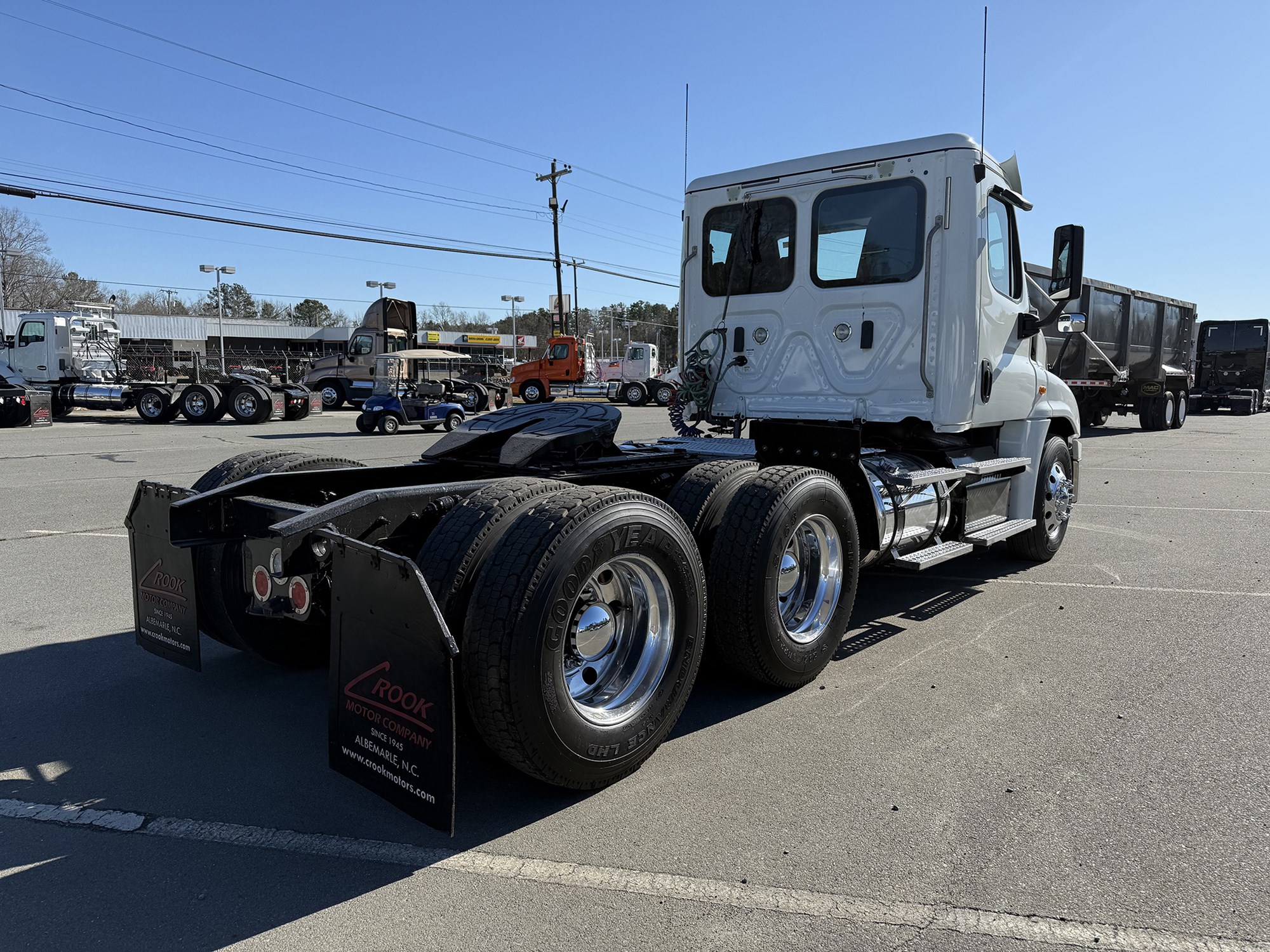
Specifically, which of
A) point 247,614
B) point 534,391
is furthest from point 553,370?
point 247,614

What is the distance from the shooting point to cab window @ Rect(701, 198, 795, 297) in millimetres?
5934

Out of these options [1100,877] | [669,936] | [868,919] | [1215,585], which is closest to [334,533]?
[669,936]

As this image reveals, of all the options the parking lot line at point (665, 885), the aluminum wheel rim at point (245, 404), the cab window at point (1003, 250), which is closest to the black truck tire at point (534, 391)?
the aluminum wheel rim at point (245, 404)

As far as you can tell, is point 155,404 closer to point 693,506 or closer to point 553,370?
point 553,370

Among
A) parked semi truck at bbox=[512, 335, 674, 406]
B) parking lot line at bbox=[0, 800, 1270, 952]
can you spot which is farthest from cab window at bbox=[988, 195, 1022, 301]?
parked semi truck at bbox=[512, 335, 674, 406]

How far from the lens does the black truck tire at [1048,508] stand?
6.82 m

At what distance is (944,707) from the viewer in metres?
4.08

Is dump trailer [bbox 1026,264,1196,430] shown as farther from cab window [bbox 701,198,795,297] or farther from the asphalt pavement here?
the asphalt pavement

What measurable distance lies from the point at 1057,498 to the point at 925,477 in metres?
2.47

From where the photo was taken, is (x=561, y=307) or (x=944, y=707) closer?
(x=944, y=707)

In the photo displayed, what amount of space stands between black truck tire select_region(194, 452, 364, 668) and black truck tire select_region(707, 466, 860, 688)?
1.80 m

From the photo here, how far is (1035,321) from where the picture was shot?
247 inches

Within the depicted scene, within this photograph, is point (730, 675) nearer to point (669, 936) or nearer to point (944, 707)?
point (944, 707)

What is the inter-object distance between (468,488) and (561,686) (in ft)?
3.31
